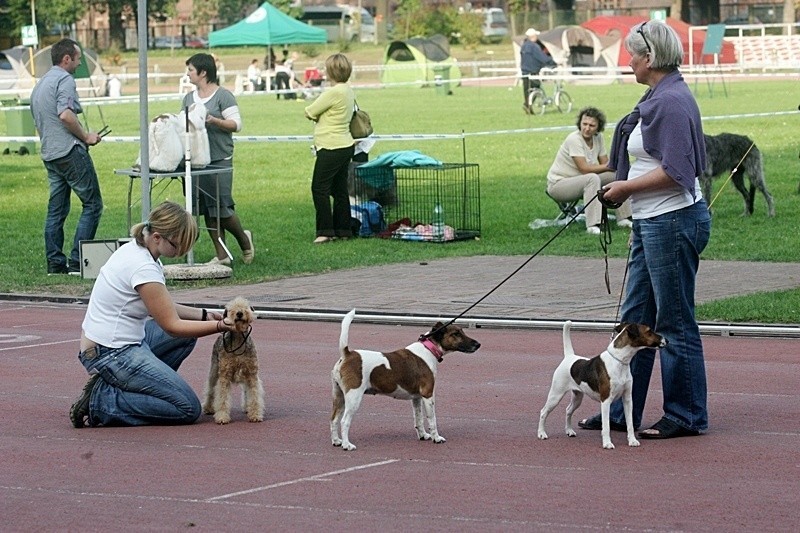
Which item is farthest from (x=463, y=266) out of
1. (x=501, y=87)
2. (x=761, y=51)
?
(x=761, y=51)

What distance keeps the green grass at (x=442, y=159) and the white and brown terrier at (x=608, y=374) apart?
171 inches

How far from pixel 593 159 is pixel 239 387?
31.1 feet

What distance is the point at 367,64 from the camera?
80500 mm

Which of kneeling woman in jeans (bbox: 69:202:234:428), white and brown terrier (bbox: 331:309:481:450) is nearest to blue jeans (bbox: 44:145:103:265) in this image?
kneeling woman in jeans (bbox: 69:202:234:428)

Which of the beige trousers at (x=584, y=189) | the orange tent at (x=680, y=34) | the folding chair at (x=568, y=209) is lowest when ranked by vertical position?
the folding chair at (x=568, y=209)

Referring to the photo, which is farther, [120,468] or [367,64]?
[367,64]

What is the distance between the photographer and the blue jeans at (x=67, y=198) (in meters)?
15.3

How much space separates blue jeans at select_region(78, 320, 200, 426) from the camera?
850cm

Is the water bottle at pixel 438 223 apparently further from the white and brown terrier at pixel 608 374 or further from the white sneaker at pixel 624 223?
the white and brown terrier at pixel 608 374

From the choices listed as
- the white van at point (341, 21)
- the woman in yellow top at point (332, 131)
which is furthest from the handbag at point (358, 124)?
the white van at point (341, 21)

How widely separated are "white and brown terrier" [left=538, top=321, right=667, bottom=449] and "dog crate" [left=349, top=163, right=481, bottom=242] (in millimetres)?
9695

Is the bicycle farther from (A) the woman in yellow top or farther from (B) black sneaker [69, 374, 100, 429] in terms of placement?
(B) black sneaker [69, 374, 100, 429]

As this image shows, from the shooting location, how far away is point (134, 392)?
8.54 m

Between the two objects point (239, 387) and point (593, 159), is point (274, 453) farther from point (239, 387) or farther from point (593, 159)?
point (593, 159)
